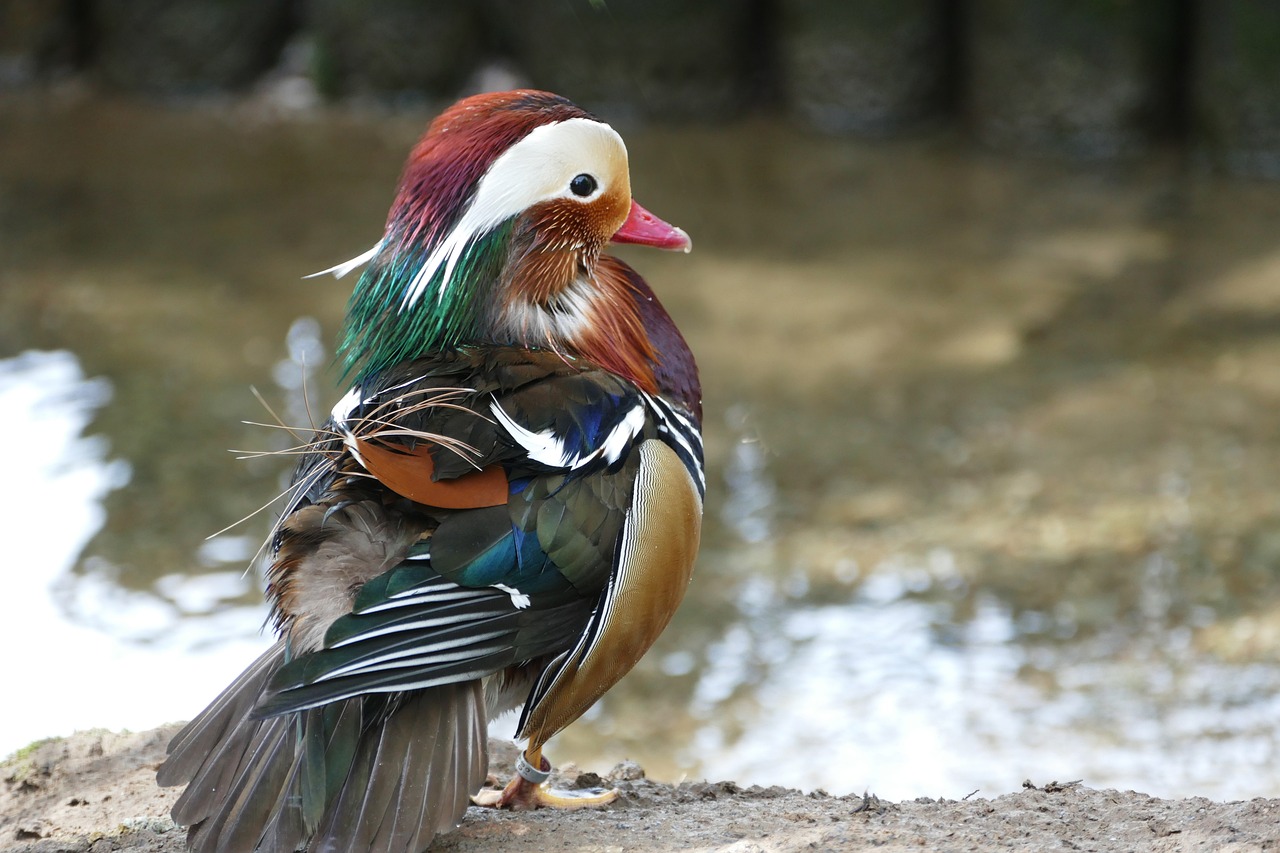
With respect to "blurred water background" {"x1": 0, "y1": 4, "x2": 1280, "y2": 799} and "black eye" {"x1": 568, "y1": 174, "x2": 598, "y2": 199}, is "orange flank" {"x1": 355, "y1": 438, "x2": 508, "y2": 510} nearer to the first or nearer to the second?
"black eye" {"x1": 568, "y1": 174, "x2": 598, "y2": 199}

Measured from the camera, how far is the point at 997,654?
395cm

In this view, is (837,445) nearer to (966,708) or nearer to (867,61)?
(966,708)

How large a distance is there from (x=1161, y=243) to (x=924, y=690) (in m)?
3.31

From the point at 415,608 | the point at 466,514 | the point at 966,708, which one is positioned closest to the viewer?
the point at 415,608

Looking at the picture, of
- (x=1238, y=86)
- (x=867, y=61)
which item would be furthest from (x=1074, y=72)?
(x=867, y=61)

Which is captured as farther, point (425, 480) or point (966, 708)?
point (966, 708)

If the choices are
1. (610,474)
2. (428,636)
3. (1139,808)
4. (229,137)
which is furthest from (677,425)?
(229,137)

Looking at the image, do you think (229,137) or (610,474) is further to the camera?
(229,137)

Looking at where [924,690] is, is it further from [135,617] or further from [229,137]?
[229,137]

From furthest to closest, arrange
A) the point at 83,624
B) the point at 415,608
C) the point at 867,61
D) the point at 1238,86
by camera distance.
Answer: the point at 867,61
the point at 1238,86
the point at 83,624
the point at 415,608

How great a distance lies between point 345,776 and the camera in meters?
1.83

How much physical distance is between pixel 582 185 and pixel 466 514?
2.15 feet

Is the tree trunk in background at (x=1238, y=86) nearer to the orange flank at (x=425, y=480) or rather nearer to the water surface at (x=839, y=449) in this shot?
the water surface at (x=839, y=449)

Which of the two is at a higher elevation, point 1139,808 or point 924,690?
point 924,690
